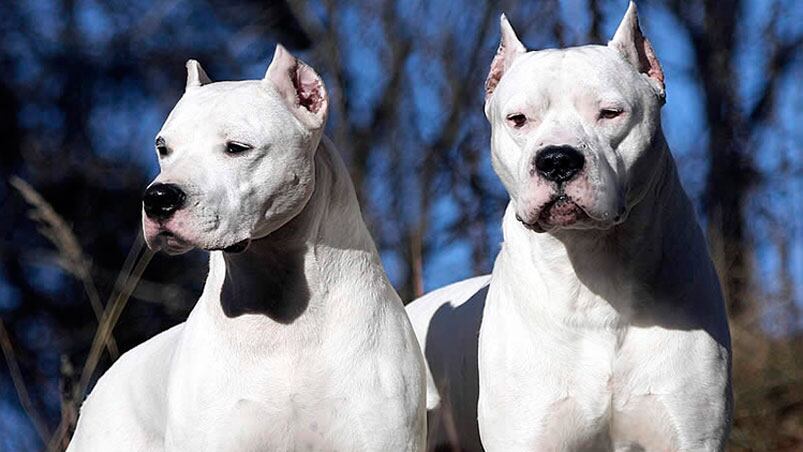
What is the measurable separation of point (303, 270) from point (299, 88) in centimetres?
67

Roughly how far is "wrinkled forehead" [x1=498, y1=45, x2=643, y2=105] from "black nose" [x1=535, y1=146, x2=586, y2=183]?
29 centimetres

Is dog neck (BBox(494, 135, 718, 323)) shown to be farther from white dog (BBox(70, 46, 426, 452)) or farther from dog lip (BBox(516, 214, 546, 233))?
white dog (BBox(70, 46, 426, 452))

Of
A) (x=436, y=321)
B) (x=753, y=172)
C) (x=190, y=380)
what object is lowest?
(x=753, y=172)

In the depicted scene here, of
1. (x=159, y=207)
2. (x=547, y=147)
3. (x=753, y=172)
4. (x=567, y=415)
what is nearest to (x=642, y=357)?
(x=567, y=415)

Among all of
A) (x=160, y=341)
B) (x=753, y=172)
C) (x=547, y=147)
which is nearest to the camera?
(x=547, y=147)

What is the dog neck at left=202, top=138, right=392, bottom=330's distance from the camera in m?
5.80

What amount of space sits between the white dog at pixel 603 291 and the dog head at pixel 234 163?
0.69 m

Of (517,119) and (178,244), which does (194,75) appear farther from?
(517,119)

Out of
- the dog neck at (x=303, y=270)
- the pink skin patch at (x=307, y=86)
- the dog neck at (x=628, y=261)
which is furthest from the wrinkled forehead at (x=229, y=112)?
the dog neck at (x=628, y=261)

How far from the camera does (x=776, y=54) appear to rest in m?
11.6

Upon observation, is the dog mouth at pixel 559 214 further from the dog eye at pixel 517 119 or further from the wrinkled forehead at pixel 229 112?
the wrinkled forehead at pixel 229 112

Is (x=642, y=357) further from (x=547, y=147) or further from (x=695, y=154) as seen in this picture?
(x=695, y=154)

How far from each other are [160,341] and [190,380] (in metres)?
0.80

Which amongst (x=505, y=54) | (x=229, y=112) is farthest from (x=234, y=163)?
(x=505, y=54)
